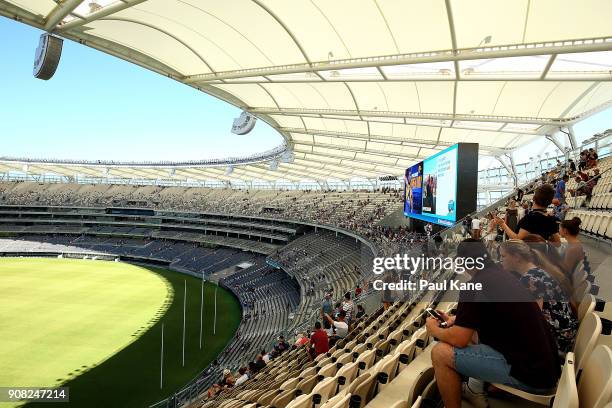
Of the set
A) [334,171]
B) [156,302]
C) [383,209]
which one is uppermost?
[334,171]

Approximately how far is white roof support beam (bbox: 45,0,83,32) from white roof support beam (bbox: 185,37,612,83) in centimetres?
682

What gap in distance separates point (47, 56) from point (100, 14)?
6.52ft

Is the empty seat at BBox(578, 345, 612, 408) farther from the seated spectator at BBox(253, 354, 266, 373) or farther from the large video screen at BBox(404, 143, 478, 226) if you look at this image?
the large video screen at BBox(404, 143, 478, 226)

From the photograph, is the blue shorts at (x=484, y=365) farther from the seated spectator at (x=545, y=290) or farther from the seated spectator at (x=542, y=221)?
the seated spectator at (x=542, y=221)

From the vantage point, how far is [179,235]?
60.2 metres

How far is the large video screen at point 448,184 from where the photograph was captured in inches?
533

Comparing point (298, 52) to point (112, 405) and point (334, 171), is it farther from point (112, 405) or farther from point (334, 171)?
point (334, 171)

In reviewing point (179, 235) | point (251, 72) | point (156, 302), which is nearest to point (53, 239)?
point (179, 235)

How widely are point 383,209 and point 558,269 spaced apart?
104 ft

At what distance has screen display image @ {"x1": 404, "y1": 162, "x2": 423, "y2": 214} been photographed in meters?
19.3

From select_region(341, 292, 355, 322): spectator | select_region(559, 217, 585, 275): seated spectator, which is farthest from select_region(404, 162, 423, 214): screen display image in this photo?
select_region(559, 217, 585, 275): seated spectator

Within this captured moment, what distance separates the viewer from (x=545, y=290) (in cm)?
442

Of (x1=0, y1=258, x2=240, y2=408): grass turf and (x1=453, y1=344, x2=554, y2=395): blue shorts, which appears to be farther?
(x1=0, y1=258, x2=240, y2=408): grass turf


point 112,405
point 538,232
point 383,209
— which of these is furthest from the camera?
point 383,209
